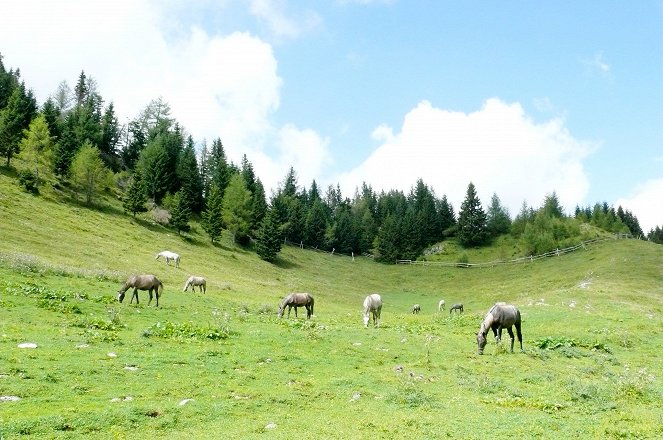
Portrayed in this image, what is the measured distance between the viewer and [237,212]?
105 m

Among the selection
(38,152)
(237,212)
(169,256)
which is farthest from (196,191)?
(169,256)

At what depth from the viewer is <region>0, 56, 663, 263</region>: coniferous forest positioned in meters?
91.8

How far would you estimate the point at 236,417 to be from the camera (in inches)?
497

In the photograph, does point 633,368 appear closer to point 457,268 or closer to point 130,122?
point 457,268

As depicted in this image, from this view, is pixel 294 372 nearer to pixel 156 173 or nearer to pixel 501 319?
pixel 501 319

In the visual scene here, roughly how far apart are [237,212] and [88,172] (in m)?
29.5

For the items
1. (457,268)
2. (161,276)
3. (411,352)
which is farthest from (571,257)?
(411,352)

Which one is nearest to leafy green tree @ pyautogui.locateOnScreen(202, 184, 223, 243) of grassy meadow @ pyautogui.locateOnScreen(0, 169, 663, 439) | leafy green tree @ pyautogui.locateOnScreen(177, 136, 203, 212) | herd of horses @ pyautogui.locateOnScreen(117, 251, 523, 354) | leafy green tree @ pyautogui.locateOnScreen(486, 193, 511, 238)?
leafy green tree @ pyautogui.locateOnScreen(177, 136, 203, 212)

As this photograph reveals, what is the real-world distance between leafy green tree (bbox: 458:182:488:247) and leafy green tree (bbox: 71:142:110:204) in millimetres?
95975

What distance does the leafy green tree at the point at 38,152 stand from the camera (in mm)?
86500

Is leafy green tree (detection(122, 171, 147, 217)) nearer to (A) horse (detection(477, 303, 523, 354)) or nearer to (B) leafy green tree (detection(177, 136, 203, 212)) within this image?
(B) leafy green tree (detection(177, 136, 203, 212))

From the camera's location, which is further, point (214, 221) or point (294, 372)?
point (214, 221)

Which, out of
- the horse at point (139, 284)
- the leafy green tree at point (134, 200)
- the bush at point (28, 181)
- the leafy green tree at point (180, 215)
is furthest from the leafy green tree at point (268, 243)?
the horse at point (139, 284)

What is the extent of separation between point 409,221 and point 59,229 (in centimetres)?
9797
